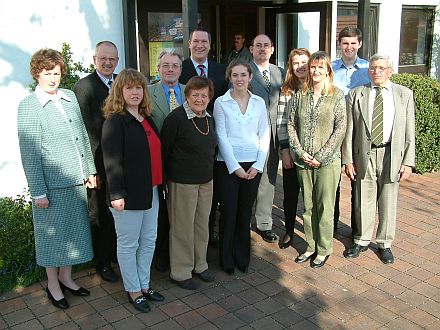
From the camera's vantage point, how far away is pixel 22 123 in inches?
134

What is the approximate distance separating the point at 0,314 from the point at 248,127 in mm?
2376

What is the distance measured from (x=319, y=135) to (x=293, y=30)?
459 cm

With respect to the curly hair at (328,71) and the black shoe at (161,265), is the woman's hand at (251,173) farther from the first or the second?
the black shoe at (161,265)

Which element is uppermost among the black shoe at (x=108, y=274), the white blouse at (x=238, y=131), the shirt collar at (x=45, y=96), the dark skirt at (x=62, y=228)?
the shirt collar at (x=45, y=96)

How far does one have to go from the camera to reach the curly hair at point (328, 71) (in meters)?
4.01

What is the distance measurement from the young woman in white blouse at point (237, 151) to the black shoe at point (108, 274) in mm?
919

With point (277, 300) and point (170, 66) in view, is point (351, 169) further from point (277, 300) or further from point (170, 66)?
point (170, 66)

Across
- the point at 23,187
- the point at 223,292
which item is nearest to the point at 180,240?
the point at 223,292

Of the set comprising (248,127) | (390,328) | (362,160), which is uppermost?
(248,127)

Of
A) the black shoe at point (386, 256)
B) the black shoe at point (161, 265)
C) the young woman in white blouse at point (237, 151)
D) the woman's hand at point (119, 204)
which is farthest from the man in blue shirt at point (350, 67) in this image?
the woman's hand at point (119, 204)

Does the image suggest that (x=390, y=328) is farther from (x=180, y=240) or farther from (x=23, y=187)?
(x=23, y=187)

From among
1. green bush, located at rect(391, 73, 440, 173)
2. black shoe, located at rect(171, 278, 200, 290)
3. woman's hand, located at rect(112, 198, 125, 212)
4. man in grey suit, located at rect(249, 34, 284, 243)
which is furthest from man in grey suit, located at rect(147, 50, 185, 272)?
green bush, located at rect(391, 73, 440, 173)

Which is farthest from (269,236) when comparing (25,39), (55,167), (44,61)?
(25,39)

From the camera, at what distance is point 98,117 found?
3.88m
